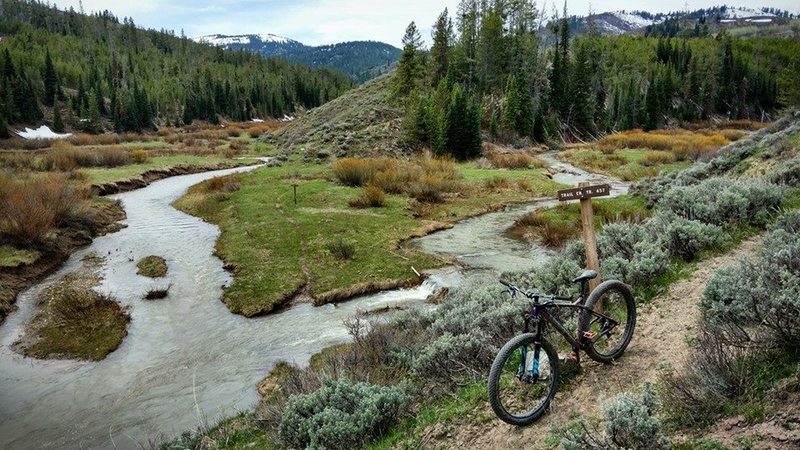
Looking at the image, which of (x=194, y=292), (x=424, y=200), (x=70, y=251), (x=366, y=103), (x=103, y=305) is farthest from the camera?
(x=366, y=103)

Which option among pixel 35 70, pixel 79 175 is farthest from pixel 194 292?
pixel 35 70

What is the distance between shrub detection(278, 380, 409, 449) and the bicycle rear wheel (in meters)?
2.82

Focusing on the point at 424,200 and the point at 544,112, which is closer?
the point at 424,200

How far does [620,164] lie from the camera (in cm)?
4112

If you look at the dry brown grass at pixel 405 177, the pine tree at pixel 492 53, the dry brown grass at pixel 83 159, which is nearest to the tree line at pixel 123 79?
the dry brown grass at pixel 83 159

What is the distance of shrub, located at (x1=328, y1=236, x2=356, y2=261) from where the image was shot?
18438mm

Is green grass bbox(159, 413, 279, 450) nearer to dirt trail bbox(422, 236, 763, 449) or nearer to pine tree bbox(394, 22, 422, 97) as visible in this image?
dirt trail bbox(422, 236, 763, 449)

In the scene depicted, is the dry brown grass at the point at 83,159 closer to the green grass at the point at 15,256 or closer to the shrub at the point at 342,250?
the green grass at the point at 15,256

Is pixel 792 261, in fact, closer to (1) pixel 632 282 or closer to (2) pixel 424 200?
(1) pixel 632 282

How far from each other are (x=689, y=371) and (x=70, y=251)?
23.1m

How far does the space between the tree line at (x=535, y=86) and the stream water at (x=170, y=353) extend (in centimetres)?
3058

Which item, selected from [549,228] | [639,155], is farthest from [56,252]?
[639,155]

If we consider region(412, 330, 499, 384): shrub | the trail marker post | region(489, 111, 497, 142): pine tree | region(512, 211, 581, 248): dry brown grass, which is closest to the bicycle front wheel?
region(412, 330, 499, 384): shrub

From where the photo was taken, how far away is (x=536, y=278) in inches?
416
